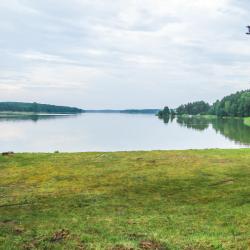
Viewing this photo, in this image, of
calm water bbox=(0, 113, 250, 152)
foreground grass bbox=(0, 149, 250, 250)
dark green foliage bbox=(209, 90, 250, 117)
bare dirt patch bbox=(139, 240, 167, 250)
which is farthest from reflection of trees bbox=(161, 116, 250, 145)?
bare dirt patch bbox=(139, 240, 167, 250)

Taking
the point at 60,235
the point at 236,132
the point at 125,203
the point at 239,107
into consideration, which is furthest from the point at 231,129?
the point at 60,235

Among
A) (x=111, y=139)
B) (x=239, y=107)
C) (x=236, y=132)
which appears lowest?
(x=111, y=139)

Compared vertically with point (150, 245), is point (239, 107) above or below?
above

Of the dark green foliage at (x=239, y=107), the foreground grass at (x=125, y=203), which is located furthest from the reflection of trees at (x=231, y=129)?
the foreground grass at (x=125, y=203)

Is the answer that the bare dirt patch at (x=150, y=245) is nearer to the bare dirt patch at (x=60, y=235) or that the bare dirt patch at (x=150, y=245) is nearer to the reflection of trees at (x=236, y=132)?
the bare dirt patch at (x=60, y=235)

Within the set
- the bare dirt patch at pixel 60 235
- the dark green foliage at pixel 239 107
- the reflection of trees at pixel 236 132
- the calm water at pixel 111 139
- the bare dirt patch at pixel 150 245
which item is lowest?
the calm water at pixel 111 139

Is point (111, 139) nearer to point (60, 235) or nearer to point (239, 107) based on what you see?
point (60, 235)

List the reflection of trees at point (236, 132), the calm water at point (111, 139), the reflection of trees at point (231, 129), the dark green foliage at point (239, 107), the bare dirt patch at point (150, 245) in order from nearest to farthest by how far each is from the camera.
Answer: the bare dirt patch at point (150, 245), the calm water at point (111, 139), the reflection of trees at point (236, 132), the reflection of trees at point (231, 129), the dark green foliage at point (239, 107)

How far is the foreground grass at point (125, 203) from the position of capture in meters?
10.1

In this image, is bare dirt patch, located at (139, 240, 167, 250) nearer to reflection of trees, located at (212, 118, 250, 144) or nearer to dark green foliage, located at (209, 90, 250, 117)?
reflection of trees, located at (212, 118, 250, 144)

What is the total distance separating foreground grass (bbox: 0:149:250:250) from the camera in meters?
10.1

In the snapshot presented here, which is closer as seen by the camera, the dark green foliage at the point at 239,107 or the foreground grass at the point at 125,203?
the foreground grass at the point at 125,203

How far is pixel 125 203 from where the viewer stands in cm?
1420

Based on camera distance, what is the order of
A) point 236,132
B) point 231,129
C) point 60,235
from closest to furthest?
point 60,235 → point 236,132 → point 231,129
